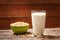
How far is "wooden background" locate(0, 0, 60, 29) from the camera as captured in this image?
2.98m

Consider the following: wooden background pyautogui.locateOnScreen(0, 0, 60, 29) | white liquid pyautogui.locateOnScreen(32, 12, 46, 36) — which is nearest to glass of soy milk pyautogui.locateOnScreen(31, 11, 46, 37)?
white liquid pyautogui.locateOnScreen(32, 12, 46, 36)

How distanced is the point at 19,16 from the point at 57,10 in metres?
0.75

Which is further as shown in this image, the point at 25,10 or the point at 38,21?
the point at 25,10

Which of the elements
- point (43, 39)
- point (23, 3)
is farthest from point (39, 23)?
point (23, 3)

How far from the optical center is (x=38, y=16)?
148 centimetres

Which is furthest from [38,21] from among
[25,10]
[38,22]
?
[25,10]

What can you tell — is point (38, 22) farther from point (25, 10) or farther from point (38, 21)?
point (25, 10)

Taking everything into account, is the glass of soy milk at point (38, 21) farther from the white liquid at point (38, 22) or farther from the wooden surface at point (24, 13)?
the wooden surface at point (24, 13)

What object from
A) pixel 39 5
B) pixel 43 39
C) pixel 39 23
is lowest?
pixel 43 39

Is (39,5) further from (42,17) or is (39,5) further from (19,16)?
(42,17)

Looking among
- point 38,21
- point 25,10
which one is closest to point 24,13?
point 25,10

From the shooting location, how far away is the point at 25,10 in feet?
9.82

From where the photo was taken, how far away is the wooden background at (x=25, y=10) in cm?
298

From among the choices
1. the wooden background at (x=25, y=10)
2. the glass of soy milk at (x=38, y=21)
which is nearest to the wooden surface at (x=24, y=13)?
the wooden background at (x=25, y=10)
